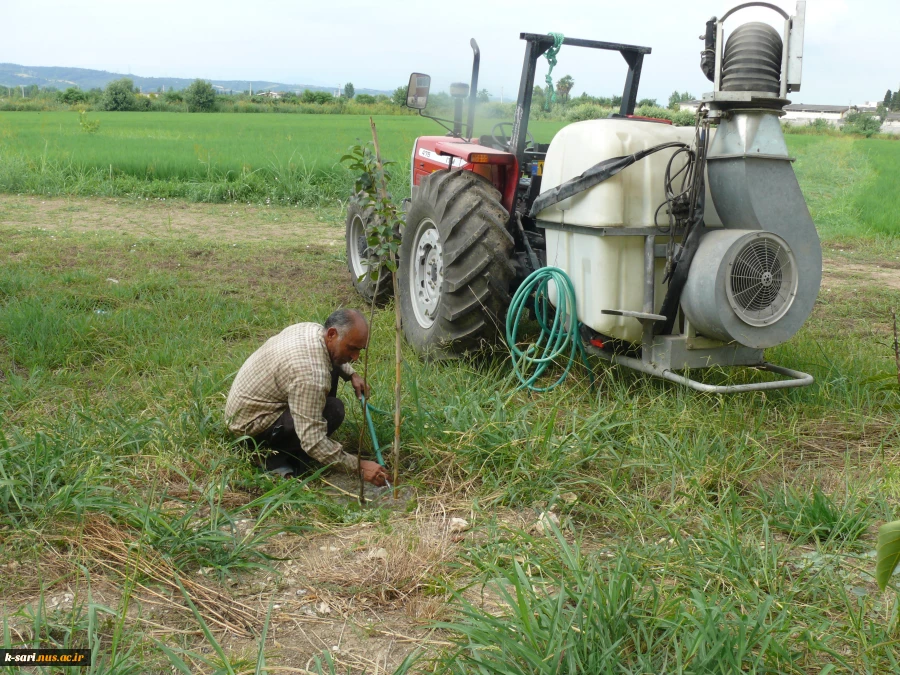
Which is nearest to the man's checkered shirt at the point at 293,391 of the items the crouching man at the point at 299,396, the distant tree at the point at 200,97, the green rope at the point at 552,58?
the crouching man at the point at 299,396

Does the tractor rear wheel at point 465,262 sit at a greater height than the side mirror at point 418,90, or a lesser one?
lesser

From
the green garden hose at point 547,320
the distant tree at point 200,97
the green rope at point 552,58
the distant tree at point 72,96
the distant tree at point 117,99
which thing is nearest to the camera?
the green garden hose at point 547,320

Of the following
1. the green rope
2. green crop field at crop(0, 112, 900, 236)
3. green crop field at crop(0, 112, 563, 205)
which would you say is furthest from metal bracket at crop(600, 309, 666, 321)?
green crop field at crop(0, 112, 900, 236)

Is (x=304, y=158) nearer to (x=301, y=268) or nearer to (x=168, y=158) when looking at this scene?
(x=168, y=158)

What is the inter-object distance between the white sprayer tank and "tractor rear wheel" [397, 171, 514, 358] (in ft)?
1.67

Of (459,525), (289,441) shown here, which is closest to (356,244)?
(289,441)

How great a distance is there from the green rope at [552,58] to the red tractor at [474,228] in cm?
3

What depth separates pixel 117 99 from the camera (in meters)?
41.6

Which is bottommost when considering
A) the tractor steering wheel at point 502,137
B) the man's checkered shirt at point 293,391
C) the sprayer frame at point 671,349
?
the man's checkered shirt at point 293,391

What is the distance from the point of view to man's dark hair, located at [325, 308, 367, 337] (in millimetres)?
3318

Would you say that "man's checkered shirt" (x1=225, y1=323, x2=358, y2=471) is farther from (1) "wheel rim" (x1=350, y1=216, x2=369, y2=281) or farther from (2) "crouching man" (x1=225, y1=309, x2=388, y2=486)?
(1) "wheel rim" (x1=350, y1=216, x2=369, y2=281)

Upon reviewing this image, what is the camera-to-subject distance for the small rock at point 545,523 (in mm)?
2807

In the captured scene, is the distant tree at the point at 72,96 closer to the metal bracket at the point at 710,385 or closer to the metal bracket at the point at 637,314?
the metal bracket at the point at 710,385

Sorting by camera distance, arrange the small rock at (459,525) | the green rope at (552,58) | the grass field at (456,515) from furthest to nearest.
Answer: the green rope at (552,58) < the small rock at (459,525) < the grass field at (456,515)
